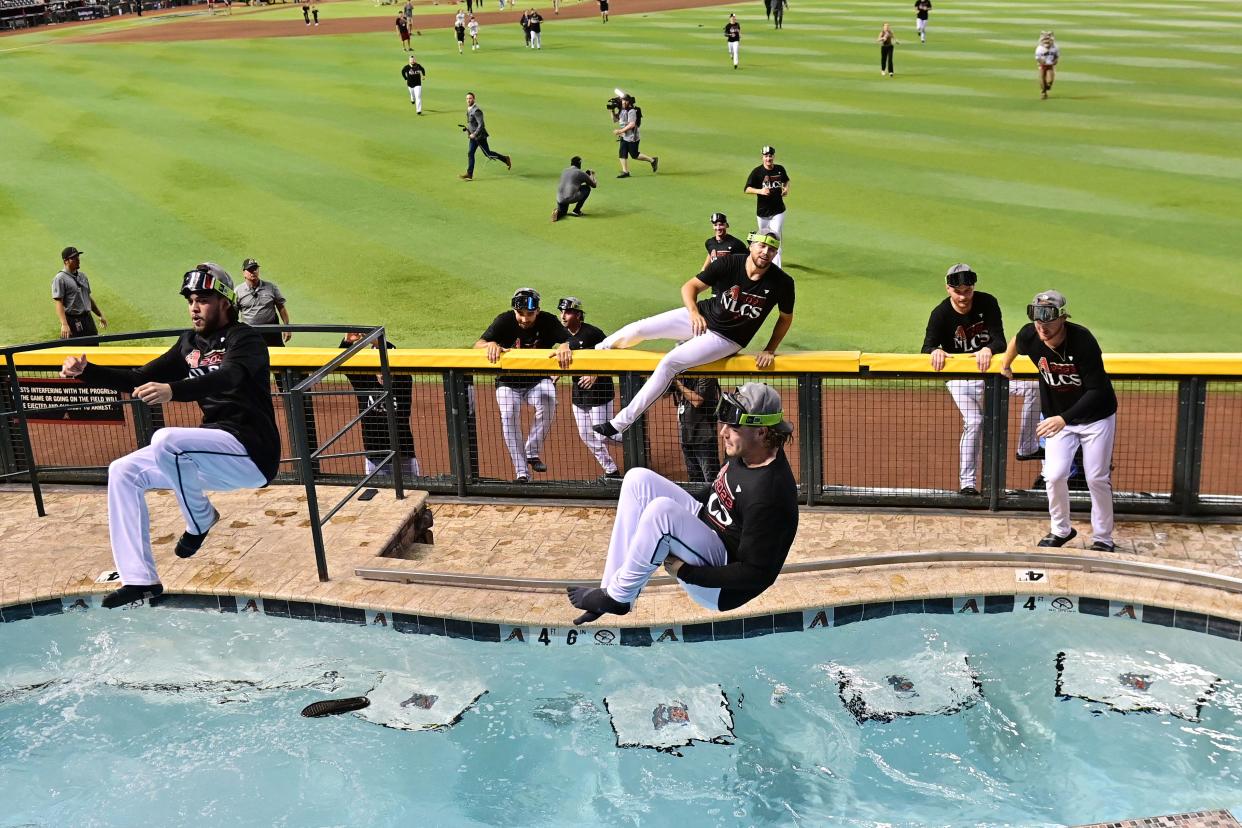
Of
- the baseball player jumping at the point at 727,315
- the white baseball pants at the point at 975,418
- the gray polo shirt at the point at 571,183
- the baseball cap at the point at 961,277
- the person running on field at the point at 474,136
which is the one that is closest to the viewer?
the baseball player jumping at the point at 727,315

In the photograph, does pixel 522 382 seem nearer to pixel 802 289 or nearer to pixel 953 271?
pixel 953 271

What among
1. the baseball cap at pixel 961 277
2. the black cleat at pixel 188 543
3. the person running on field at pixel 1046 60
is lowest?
the black cleat at pixel 188 543

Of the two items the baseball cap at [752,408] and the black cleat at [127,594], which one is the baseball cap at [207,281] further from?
the baseball cap at [752,408]

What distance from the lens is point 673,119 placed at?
29.8 m

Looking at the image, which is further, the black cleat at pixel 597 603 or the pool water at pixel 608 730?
the pool water at pixel 608 730

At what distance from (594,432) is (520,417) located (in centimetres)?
73

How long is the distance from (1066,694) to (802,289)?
34.0 ft

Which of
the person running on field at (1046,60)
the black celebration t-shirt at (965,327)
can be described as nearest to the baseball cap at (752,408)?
the black celebration t-shirt at (965,327)

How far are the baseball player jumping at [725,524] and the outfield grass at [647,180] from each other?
342 inches

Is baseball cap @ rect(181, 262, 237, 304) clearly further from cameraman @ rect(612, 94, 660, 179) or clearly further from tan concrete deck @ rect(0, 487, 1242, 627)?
cameraman @ rect(612, 94, 660, 179)

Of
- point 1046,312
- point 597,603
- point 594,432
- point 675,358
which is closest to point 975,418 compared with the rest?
point 1046,312

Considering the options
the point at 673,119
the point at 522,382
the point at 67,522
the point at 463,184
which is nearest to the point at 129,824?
the point at 67,522

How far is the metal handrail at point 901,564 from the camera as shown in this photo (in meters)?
7.95

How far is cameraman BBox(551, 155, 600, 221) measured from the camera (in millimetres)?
21062
